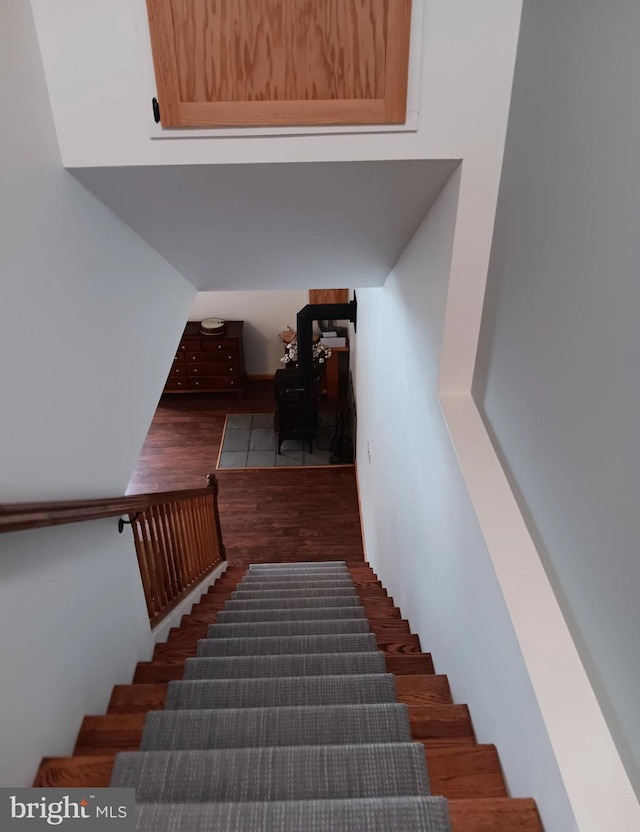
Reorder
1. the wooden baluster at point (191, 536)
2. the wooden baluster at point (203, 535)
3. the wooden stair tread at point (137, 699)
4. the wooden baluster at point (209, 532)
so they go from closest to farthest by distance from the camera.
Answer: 1. the wooden stair tread at point (137, 699)
2. the wooden baluster at point (191, 536)
3. the wooden baluster at point (203, 535)
4. the wooden baluster at point (209, 532)

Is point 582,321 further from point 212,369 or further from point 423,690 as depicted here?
point 212,369

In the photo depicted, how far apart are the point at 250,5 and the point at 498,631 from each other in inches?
65.7

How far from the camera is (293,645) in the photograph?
214cm

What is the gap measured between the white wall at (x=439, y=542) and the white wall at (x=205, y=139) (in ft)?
0.63

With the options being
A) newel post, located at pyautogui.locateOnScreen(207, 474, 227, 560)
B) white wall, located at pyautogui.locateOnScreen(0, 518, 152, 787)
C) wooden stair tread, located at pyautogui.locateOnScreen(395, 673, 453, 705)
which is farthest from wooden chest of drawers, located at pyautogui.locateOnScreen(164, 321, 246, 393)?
wooden stair tread, located at pyautogui.locateOnScreen(395, 673, 453, 705)

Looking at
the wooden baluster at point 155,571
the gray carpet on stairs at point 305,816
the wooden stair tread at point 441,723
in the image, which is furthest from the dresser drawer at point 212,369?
the gray carpet on stairs at point 305,816

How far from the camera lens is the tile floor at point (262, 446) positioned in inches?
255

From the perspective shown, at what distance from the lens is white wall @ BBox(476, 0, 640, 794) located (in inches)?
35.9

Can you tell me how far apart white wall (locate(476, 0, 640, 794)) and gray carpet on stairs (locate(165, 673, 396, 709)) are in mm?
811

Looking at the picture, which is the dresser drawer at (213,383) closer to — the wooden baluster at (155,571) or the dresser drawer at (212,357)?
the dresser drawer at (212,357)

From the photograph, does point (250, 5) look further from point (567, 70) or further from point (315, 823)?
point (315, 823)

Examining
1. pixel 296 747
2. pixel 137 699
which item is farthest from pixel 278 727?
pixel 137 699

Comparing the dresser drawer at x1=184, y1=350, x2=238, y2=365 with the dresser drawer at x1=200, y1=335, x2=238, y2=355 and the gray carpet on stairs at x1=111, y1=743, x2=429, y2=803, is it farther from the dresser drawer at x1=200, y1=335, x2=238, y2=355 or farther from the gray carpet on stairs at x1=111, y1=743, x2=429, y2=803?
the gray carpet on stairs at x1=111, y1=743, x2=429, y2=803

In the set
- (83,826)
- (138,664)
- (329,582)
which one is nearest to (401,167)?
(83,826)
